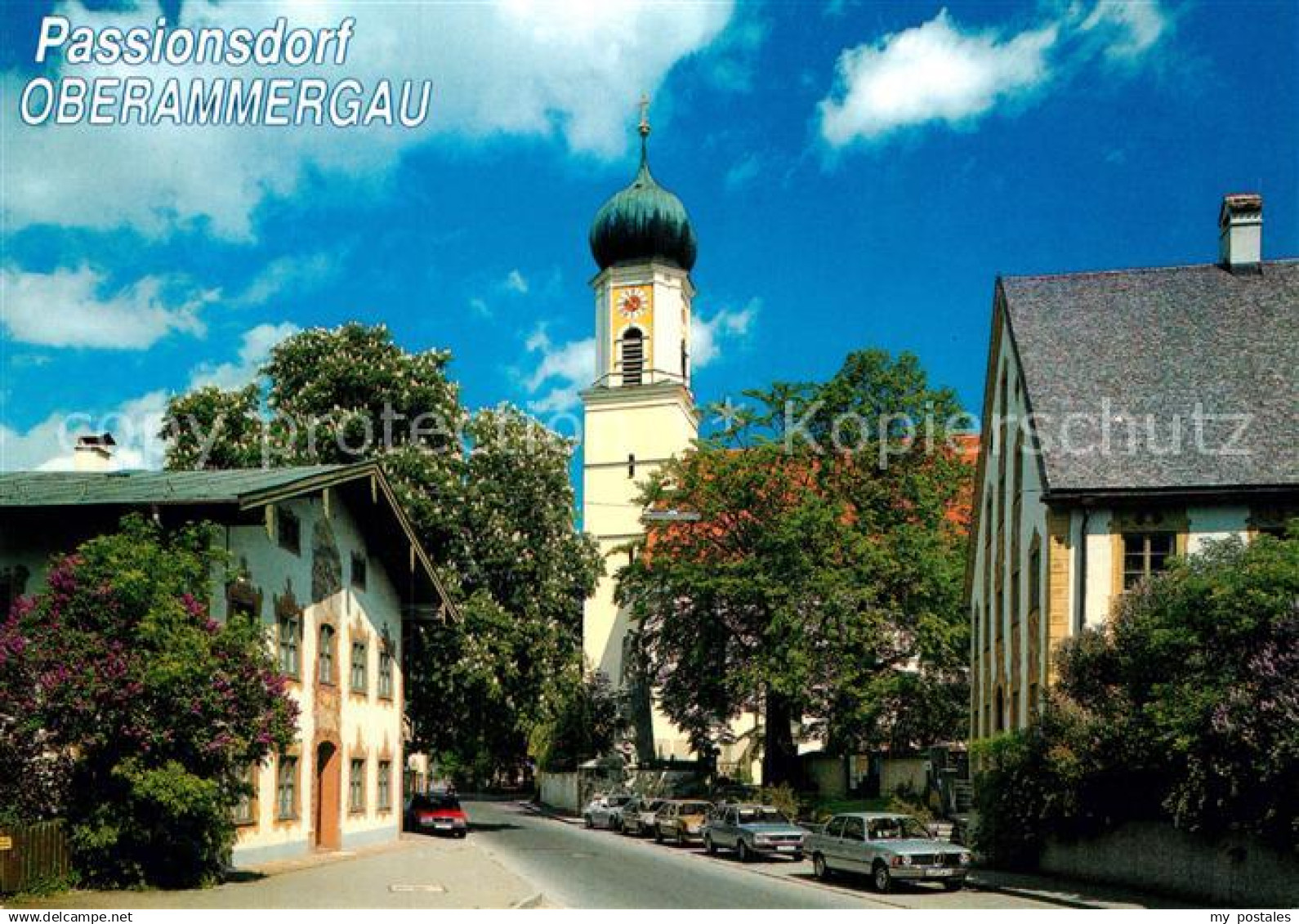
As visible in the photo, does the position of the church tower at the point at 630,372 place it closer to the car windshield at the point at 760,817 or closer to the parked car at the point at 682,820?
the parked car at the point at 682,820

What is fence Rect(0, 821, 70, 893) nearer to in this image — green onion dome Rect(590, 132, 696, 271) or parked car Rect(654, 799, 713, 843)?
parked car Rect(654, 799, 713, 843)

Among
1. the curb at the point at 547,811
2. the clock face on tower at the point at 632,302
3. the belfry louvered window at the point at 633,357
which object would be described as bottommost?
the curb at the point at 547,811

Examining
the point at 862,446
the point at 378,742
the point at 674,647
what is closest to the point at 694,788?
the point at 674,647

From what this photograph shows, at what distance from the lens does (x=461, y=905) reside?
66.0 ft

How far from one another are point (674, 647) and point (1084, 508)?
26.9 m

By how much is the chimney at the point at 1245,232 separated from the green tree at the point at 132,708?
73.9ft

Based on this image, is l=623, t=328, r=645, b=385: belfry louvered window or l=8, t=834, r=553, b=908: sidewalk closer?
l=8, t=834, r=553, b=908: sidewalk

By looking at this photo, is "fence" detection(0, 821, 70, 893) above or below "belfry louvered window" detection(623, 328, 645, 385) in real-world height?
below

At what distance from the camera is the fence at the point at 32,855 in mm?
18641

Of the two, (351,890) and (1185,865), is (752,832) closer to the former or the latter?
(351,890)

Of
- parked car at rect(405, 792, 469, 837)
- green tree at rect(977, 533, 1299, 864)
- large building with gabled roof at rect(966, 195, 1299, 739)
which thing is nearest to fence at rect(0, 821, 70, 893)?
green tree at rect(977, 533, 1299, 864)

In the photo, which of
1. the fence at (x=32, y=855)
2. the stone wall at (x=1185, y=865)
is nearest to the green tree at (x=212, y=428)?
the fence at (x=32, y=855)

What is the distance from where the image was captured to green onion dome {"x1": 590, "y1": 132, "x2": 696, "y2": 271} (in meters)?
75.9

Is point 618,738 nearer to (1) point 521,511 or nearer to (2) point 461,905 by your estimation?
(1) point 521,511
